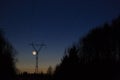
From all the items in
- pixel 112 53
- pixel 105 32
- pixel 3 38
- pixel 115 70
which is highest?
pixel 3 38

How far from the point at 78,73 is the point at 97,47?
706 cm

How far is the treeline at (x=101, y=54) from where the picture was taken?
36.9 metres

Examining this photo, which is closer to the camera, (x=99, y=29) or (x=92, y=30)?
(x=99, y=29)

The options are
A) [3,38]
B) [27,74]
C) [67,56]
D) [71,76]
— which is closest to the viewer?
[71,76]

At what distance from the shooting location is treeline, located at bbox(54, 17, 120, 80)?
36.9 meters

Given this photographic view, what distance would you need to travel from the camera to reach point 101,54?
52.6 m

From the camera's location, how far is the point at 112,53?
1825 inches

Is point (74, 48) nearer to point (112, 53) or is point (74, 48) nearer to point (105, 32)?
point (105, 32)

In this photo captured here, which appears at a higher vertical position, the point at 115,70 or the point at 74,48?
the point at 74,48

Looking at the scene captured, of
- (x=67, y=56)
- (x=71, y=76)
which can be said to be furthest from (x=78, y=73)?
(x=67, y=56)

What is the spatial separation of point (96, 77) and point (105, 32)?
1360cm

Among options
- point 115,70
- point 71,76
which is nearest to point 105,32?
point 71,76

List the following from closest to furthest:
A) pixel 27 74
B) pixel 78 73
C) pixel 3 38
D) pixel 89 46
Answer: pixel 78 73
pixel 89 46
pixel 3 38
pixel 27 74

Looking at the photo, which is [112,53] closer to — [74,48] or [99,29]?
[99,29]
